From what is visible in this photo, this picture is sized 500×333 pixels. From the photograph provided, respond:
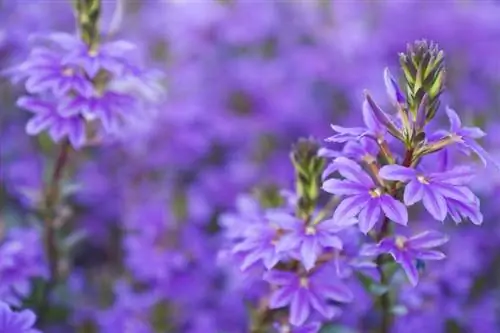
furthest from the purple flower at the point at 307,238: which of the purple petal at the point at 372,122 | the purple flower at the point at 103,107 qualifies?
the purple flower at the point at 103,107

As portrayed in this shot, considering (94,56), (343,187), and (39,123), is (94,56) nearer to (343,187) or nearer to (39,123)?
(39,123)

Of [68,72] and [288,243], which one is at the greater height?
[68,72]

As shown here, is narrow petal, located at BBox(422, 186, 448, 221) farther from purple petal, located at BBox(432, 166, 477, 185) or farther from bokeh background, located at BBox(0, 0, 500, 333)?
bokeh background, located at BBox(0, 0, 500, 333)

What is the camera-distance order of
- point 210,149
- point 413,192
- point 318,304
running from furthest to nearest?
point 210,149
point 318,304
point 413,192

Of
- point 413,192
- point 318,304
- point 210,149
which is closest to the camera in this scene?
point 413,192

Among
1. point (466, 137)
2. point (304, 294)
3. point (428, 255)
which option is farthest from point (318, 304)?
point (466, 137)

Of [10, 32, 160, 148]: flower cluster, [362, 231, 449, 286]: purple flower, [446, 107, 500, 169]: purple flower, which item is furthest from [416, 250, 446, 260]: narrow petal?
[10, 32, 160, 148]: flower cluster
